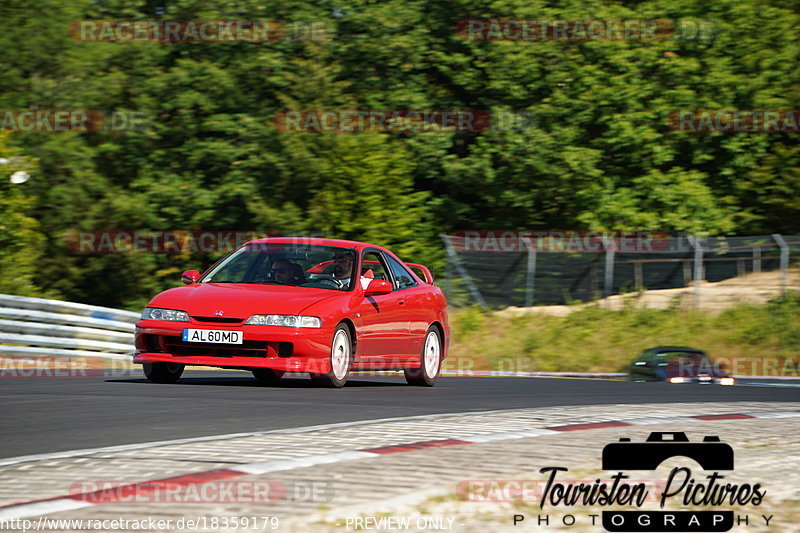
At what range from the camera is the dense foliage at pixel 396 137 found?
111 ft

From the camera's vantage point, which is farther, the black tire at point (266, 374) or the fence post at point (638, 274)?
the fence post at point (638, 274)

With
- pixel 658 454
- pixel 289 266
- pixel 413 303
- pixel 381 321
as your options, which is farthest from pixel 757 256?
pixel 658 454

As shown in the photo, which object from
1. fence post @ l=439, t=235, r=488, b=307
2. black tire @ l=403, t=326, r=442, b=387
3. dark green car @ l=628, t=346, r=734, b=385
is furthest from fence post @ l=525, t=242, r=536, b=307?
black tire @ l=403, t=326, r=442, b=387

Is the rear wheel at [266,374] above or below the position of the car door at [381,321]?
below

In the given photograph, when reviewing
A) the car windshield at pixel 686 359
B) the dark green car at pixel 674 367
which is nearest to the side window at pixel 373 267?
the dark green car at pixel 674 367

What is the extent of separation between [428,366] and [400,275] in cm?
105

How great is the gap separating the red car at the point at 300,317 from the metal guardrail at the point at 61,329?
4629 mm

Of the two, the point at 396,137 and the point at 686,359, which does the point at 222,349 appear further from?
the point at 396,137

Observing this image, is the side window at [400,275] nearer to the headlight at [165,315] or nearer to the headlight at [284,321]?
the headlight at [284,321]

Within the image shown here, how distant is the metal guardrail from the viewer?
56.5ft

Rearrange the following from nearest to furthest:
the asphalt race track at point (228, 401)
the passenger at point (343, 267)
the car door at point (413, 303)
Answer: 1. the asphalt race track at point (228, 401)
2. the passenger at point (343, 267)
3. the car door at point (413, 303)

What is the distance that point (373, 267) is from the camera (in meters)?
13.8

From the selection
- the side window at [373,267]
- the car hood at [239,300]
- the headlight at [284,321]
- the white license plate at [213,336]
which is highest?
the side window at [373,267]

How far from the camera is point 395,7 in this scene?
37406 millimetres
